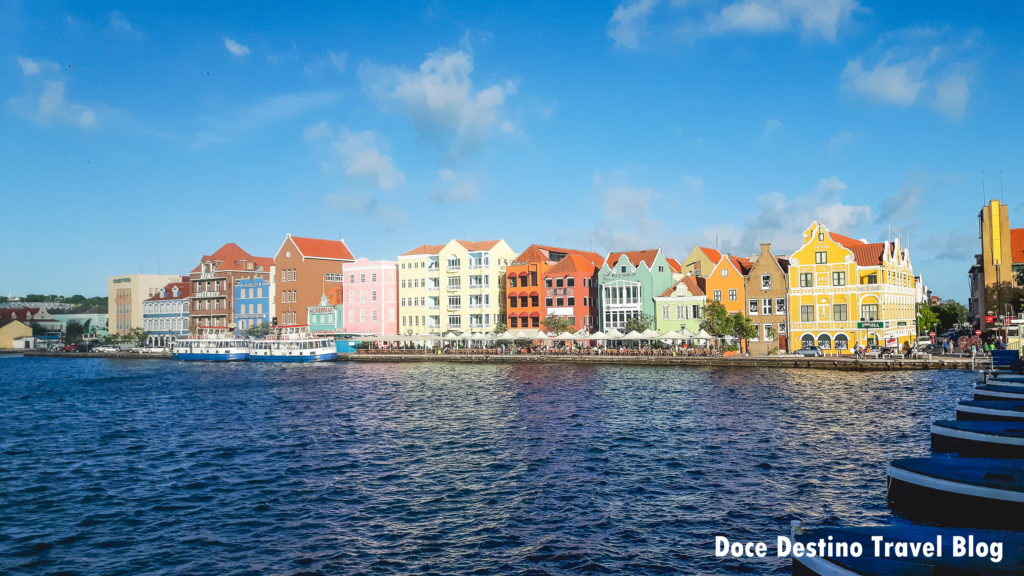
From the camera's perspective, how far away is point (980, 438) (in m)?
23.4

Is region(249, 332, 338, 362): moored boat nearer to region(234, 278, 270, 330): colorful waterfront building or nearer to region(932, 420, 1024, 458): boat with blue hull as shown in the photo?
region(234, 278, 270, 330): colorful waterfront building

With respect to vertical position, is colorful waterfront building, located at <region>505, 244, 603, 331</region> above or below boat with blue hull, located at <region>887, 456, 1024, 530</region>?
above

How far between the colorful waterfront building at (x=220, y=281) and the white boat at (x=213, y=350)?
1042 centimetres

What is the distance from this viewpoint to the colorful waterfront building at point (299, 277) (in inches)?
4476

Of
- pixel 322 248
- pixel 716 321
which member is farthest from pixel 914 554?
pixel 322 248

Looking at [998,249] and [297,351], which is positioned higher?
[998,249]

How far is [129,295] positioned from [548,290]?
98.1 meters

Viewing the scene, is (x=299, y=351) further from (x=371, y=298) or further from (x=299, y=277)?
(x=299, y=277)

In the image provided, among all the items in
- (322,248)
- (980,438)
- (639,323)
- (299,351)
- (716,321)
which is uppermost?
(322,248)

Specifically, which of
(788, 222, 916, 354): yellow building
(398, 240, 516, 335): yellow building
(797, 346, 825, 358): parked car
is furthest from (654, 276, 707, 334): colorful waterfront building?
(398, 240, 516, 335): yellow building

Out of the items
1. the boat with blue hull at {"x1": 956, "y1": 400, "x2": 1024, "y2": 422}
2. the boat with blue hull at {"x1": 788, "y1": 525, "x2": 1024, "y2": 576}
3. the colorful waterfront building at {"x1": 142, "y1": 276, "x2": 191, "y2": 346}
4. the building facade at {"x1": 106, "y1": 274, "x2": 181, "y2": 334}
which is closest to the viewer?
the boat with blue hull at {"x1": 788, "y1": 525, "x2": 1024, "y2": 576}

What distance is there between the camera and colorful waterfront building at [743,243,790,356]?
248 feet

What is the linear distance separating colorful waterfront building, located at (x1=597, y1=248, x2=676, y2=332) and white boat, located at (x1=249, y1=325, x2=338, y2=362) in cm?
3839

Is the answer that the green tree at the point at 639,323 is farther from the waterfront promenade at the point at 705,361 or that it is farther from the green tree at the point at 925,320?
the green tree at the point at 925,320
